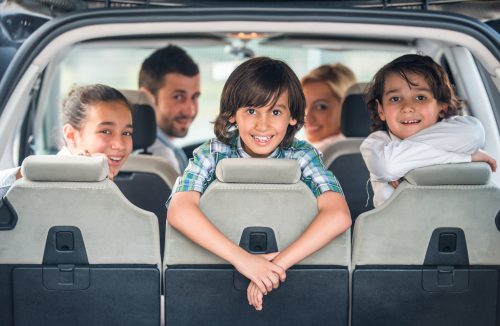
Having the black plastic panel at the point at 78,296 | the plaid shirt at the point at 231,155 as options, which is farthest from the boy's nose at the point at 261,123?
the black plastic panel at the point at 78,296

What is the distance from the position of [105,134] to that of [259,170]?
3.40 ft

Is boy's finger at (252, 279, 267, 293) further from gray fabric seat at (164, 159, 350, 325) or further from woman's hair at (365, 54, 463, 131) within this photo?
woman's hair at (365, 54, 463, 131)

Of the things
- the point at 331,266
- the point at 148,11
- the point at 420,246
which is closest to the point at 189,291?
the point at 331,266

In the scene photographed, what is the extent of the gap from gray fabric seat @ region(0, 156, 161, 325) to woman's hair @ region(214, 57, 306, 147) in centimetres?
54

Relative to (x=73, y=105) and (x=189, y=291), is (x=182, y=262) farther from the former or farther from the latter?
(x=73, y=105)

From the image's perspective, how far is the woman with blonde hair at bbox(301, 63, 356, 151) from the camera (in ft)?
14.3

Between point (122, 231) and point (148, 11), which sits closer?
point (122, 231)

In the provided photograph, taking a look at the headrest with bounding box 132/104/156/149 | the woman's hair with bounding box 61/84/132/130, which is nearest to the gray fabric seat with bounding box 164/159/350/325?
the woman's hair with bounding box 61/84/132/130

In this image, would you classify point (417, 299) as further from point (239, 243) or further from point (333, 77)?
point (333, 77)

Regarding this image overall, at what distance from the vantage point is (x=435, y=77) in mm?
2889

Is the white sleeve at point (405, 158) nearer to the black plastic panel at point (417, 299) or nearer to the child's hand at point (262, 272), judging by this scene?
the black plastic panel at point (417, 299)

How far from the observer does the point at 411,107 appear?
9.32 ft

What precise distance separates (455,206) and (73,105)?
5.09 ft

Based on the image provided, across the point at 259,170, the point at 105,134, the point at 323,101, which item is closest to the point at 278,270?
the point at 259,170
